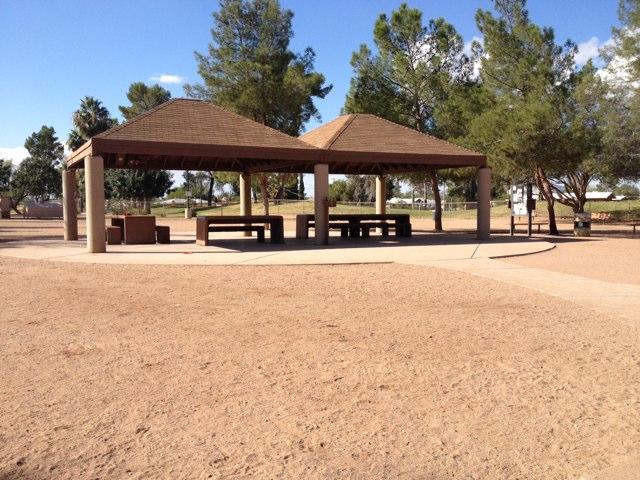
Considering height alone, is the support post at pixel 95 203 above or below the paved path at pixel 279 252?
above

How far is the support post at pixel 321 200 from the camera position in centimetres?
1833

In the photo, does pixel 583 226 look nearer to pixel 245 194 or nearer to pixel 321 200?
pixel 321 200

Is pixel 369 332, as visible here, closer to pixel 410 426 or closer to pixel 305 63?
pixel 410 426

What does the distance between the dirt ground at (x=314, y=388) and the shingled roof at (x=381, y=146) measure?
10.5 m

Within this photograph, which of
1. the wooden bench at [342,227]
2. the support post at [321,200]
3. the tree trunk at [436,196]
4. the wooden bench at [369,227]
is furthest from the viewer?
the tree trunk at [436,196]

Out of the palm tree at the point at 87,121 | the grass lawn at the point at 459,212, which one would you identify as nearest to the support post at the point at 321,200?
the grass lawn at the point at 459,212

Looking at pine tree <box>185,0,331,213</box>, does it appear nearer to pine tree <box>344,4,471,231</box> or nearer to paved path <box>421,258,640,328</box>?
pine tree <box>344,4,471,231</box>

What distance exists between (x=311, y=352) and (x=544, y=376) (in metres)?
2.11

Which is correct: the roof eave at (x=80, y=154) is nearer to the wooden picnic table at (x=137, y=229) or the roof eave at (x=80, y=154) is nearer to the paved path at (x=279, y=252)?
the wooden picnic table at (x=137, y=229)

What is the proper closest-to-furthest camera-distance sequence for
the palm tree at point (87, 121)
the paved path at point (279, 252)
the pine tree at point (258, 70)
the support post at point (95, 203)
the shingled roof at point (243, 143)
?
the paved path at point (279, 252) → the support post at point (95, 203) → the shingled roof at point (243, 143) → the pine tree at point (258, 70) → the palm tree at point (87, 121)

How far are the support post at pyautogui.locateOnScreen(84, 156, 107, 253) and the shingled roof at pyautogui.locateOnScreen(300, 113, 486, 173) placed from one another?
660cm

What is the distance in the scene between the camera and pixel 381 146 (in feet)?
63.7

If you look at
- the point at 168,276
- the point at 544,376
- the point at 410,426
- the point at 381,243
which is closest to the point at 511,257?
the point at 381,243

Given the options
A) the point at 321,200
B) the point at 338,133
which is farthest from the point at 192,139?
the point at 338,133
